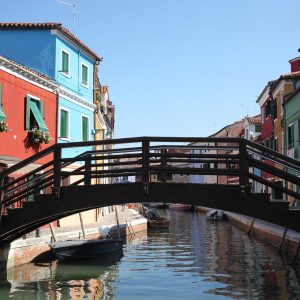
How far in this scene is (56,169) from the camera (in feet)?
39.9

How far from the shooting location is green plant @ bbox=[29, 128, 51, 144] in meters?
21.4

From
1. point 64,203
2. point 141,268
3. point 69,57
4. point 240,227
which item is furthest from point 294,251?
point 240,227

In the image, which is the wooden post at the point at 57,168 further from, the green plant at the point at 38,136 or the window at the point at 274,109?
the window at the point at 274,109

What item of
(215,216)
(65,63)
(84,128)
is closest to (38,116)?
(65,63)

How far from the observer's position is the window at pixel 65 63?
25125 mm

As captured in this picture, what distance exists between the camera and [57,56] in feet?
80.3

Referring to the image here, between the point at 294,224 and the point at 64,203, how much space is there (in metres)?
5.19

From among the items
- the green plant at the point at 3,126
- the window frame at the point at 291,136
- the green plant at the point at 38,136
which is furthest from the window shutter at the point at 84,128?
the window frame at the point at 291,136

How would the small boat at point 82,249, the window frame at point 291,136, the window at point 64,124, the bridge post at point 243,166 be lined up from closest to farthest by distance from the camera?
1. the bridge post at point 243,166
2. the small boat at point 82,249
3. the window at point 64,124
4. the window frame at point 291,136

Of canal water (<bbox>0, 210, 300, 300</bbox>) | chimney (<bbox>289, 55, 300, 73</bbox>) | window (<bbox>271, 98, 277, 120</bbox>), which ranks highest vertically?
chimney (<bbox>289, 55, 300, 73</bbox>)

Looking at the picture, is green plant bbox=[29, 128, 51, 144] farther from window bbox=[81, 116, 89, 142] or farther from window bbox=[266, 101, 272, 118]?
window bbox=[266, 101, 272, 118]

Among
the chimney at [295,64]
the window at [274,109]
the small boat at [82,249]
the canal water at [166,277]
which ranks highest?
the chimney at [295,64]

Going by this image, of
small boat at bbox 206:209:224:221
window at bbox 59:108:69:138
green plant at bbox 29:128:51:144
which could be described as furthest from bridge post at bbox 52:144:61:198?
small boat at bbox 206:209:224:221

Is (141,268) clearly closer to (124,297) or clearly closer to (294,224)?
(124,297)
